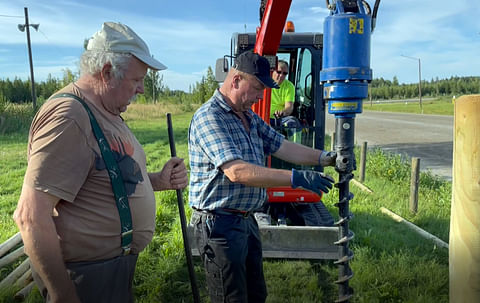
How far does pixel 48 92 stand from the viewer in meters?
45.7

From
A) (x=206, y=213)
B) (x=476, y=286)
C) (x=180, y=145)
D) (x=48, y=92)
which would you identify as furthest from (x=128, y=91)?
(x=48, y=92)

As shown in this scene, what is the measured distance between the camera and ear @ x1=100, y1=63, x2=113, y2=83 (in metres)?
1.71

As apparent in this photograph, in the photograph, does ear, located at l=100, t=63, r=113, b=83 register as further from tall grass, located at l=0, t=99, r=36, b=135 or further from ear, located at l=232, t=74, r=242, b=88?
tall grass, located at l=0, t=99, r=36, b=135

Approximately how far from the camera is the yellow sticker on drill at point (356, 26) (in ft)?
6.97

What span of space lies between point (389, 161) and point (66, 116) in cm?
884

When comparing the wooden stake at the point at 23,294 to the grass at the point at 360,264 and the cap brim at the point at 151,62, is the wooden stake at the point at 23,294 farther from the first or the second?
the cap brim at the point at 151,62

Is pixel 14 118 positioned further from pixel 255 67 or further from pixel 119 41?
pixel 119 41

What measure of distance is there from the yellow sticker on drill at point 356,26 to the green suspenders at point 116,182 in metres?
1.37

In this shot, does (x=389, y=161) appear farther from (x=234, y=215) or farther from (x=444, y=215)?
(x=234, y=215)

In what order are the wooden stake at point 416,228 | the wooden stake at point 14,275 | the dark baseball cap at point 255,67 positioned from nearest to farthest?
the dark baseball cap at point 255,67, the wooden stake at point 14,275, the wooden stake at point 416,228

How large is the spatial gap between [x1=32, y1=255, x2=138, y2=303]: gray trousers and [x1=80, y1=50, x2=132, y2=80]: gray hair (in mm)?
815

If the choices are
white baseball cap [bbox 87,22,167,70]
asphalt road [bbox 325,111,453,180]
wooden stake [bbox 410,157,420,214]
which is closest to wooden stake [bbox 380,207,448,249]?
wooden stake [bbox 410,157,420,214]

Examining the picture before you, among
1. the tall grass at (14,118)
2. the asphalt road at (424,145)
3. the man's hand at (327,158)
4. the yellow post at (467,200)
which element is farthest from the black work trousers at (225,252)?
the tall grass at (14,118)

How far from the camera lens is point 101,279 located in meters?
1.74
